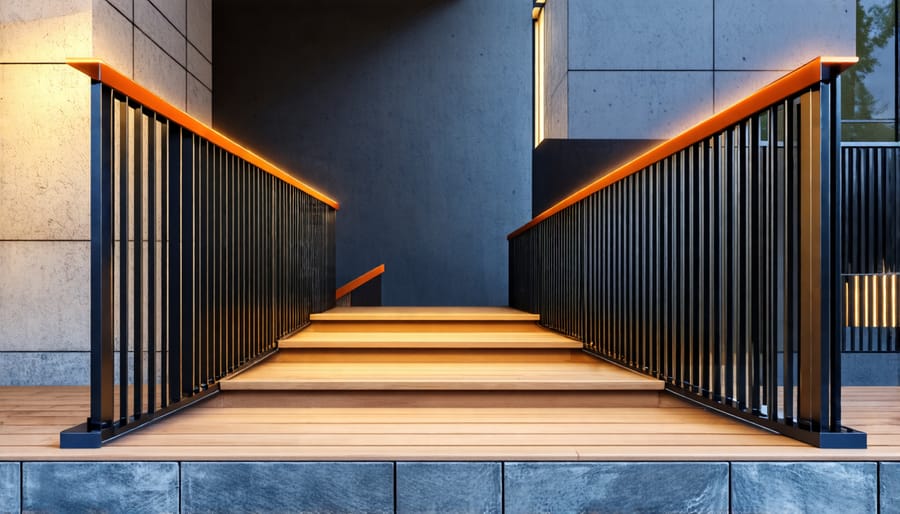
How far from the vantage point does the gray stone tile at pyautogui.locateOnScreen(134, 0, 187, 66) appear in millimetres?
3337

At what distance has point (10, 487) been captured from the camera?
145 centimetres

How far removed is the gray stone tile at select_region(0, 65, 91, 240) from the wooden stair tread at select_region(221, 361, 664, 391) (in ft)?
4.05

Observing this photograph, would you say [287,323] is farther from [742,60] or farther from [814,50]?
[814,50]

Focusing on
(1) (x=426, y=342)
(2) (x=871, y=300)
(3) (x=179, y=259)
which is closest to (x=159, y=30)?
(3) (x=179, y=259)

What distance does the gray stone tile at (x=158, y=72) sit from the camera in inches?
131

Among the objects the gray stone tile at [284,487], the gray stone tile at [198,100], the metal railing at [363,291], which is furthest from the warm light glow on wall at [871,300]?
the gray stone tile at [198,100]

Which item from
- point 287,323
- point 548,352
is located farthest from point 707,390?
point 287,323

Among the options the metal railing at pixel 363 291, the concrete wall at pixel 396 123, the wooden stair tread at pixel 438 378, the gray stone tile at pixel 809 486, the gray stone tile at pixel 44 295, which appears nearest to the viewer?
the gray stone tile at pixel 809 486

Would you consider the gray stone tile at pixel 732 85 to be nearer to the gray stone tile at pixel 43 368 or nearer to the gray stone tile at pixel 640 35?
the gray stone tile at pixel 640 35

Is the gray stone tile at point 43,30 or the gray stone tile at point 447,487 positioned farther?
the gray stone tile at point 43,30

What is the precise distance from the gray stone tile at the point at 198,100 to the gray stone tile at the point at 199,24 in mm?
A: 244

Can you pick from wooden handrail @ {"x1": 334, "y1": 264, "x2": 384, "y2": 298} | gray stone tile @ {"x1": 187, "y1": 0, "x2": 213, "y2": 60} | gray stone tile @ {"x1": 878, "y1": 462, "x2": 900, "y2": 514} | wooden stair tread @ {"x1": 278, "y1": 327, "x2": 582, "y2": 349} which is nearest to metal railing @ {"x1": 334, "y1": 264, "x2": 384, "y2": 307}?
wooden handrail @ {"x1": 334, "y1": 264, "x2": 384, "y2": 298}

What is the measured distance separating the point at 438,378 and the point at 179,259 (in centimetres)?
94

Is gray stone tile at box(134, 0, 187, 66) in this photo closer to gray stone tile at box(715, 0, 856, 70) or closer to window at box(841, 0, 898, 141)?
gray stone tile at box(715, 0, 856, 70)
